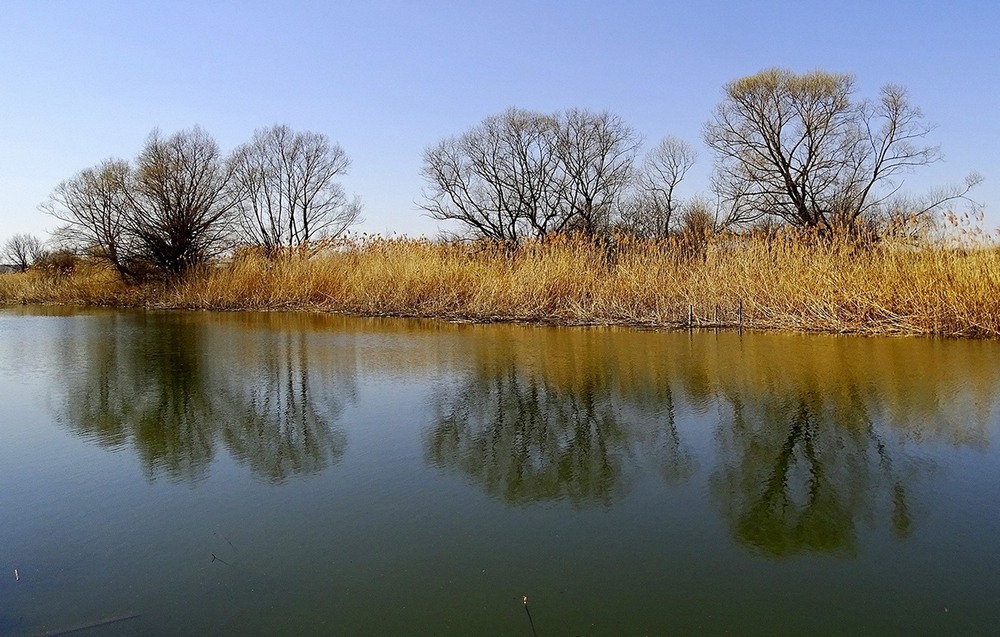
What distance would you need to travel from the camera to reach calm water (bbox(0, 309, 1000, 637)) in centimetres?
192

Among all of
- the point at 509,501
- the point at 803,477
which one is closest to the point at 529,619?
the point at 509,501

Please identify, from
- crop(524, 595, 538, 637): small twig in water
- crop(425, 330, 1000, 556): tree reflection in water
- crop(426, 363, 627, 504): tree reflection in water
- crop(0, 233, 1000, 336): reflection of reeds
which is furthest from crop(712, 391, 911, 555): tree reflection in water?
crop(0, 233, 1000, 336): reflection of reeds

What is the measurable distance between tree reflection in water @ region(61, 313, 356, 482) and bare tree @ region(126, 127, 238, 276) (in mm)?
11075

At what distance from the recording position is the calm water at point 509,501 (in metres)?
1.92

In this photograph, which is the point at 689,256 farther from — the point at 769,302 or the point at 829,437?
the point at 829,437

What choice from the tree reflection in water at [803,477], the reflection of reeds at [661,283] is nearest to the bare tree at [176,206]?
the reflection of reeds at [661,283]

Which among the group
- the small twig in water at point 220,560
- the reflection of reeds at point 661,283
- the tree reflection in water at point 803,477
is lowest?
the small twig in water at point 220,560

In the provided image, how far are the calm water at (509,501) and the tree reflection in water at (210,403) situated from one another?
0.03 metres

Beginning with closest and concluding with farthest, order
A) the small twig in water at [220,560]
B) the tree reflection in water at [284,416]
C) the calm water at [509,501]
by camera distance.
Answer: the calm water at [509,501], the small twig in water at [220,560], the tree reflection in water at [284,416]

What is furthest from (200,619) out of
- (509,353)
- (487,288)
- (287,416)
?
(487,288)

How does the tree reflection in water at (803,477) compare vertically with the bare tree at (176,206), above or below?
below

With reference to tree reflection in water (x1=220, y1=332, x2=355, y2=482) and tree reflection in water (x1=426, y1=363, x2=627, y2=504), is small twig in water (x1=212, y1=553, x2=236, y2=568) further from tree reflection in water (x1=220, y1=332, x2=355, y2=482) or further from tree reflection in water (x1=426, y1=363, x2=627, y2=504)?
tree reflection in water (x1=426, y1=363, x2=627, y2=504)

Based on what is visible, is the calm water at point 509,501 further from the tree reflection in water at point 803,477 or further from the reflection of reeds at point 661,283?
the reflection of reeds at point 661,283

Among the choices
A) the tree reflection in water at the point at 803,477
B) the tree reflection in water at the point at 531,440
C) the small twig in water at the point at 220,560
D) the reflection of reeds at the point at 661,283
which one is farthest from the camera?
the reflection of reeds at the point at 661,283
